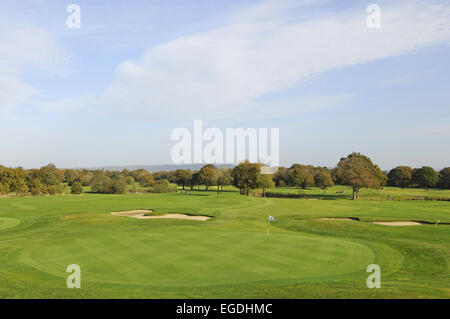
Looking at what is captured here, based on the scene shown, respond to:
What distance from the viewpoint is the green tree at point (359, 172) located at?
7512 cm

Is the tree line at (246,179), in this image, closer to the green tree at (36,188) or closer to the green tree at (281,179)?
the green tree at (36,188)

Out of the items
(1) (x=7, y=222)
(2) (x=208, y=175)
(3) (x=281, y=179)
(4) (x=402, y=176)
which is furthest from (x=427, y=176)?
(1) (x=7, y=222)

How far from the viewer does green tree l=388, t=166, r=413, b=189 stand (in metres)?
119

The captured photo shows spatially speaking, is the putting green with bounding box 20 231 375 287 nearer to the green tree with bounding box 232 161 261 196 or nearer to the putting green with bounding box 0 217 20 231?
the putting green with bounding box 0 217 20 231

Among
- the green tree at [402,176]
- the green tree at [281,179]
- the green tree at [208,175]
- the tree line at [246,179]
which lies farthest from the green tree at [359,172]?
the green tree at [281,179]

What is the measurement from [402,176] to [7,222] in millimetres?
125584

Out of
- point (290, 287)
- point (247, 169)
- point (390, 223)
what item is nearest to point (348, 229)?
point (390, 223)

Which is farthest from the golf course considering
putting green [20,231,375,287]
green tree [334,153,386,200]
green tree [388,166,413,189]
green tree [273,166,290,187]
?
green tree [273,166,290,187]

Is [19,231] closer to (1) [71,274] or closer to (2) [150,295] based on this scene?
(1) [71,274]

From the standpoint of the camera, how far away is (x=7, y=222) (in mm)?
34969

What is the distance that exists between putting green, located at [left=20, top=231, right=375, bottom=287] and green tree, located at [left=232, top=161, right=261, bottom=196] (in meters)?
57.1

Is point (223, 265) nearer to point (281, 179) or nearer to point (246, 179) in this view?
point (246, 179)

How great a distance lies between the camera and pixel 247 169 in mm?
81938

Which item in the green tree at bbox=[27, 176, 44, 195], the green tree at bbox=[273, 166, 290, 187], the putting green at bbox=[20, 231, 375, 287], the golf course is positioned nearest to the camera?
the golf course
